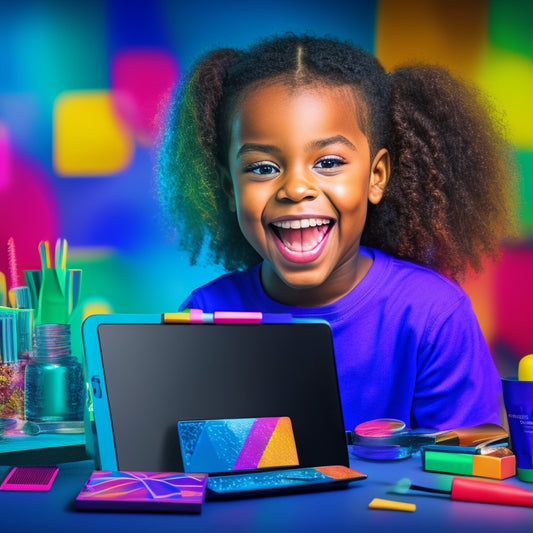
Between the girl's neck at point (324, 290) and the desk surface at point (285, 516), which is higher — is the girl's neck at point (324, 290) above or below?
above

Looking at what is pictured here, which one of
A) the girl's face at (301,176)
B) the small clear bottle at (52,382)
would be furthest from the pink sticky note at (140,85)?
the small clear bottle at (52,382)

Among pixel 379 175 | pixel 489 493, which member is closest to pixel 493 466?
pixel 489 493

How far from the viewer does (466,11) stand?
168cm

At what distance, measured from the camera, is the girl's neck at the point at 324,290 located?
144 centimetres

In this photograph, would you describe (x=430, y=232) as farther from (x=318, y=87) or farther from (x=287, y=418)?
(x=287, y=418)

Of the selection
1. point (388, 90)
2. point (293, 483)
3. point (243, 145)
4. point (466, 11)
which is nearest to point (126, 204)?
point (243, 145)

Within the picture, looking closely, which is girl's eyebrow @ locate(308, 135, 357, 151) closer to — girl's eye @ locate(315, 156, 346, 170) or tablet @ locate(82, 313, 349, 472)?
girl's eye @ locate(315, 156, 346, 170)

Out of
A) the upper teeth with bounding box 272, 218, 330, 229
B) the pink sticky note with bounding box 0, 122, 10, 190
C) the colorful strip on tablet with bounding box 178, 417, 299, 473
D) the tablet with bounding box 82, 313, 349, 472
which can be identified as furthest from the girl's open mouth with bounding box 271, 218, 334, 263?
the pink sticky note with bounding box 0, 122, 10, 190

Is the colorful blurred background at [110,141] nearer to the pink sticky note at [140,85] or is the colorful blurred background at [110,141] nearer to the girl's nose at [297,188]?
the pink sticky note at [140,85]

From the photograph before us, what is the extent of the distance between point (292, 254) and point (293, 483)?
1.85ft

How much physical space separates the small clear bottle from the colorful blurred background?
758 mm

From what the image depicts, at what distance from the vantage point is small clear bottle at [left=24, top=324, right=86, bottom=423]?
0.98 metres

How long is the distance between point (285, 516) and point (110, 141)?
1173 mm

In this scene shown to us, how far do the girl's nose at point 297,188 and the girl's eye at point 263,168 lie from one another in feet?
0.09
